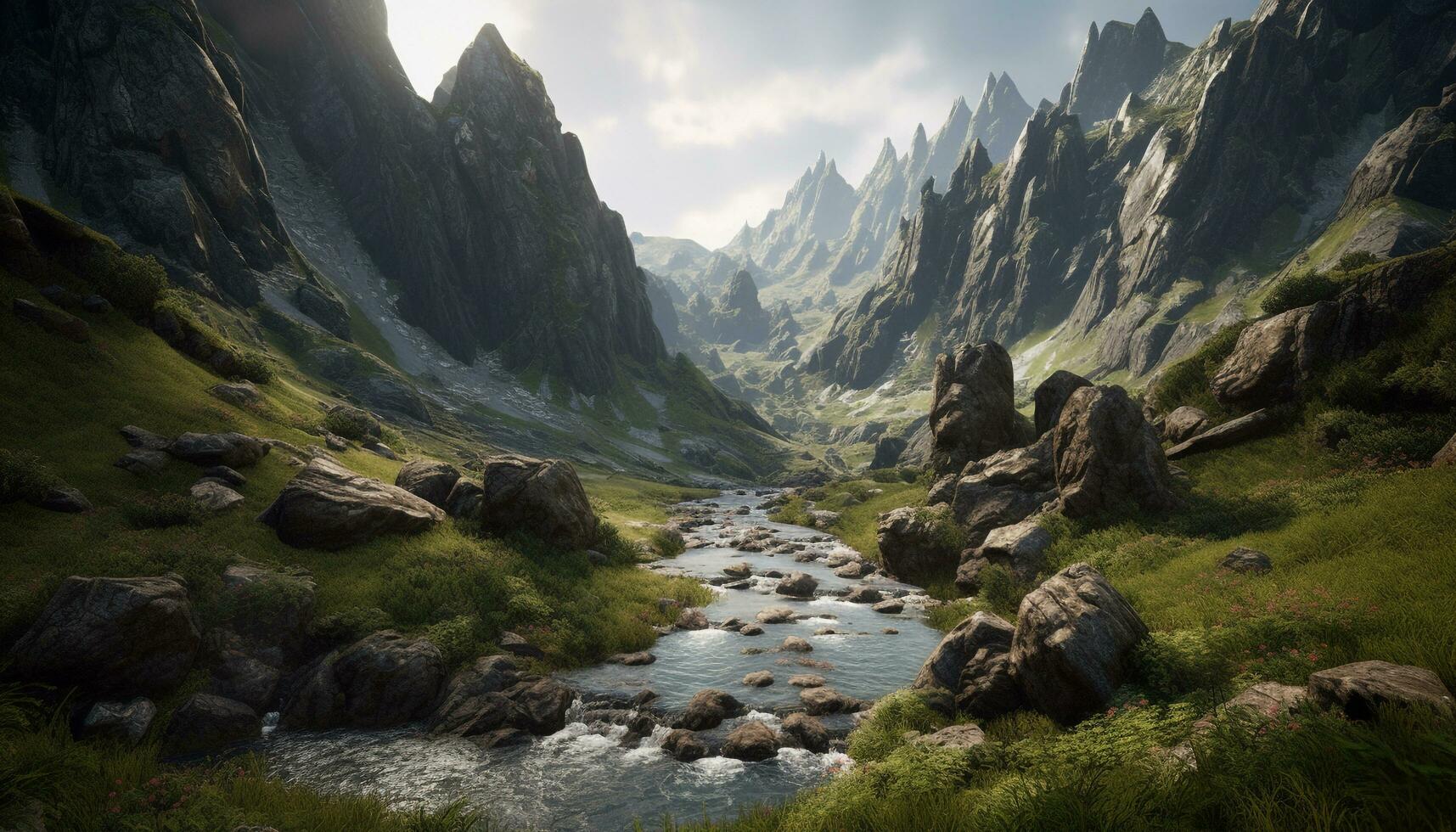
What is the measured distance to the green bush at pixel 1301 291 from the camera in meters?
25.2

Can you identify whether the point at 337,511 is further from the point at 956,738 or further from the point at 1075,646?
the point at 1075,646

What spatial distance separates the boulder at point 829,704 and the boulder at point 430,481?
2348 cm

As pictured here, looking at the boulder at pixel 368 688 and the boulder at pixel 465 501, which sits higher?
the boulder at pixel 465 501

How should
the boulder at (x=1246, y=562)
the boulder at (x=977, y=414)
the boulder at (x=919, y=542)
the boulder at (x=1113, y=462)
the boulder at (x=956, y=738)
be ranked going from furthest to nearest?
the boulder at (x=977, y=414) < the boulder at (x=919, y=542) < the boulder at (x=1113, y=462) < the boulder at (x=1246, y=562) < the boulder at (x=956, y=738)

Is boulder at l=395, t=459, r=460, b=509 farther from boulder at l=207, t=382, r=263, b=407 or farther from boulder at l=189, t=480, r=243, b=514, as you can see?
boulder at l=207, t=382, r=263, b=407

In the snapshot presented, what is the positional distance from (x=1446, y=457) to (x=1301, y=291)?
13713 mm

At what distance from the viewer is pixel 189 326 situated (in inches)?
1326

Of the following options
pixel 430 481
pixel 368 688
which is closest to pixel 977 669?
pixel 368 688

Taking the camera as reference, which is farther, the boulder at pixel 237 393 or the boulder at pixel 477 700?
the boulder at pixel 237 393

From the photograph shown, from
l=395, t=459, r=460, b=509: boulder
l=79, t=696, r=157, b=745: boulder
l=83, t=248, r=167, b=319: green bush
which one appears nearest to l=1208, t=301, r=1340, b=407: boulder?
l=395, t=459, r=460, b=509: boulder

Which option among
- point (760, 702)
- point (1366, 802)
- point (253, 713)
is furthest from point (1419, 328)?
point (253, 713)

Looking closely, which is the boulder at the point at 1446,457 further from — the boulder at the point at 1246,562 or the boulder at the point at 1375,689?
the boulder at the point at 1375,689

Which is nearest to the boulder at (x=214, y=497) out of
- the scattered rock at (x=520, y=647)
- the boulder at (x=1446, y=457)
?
the scattered rock at (x=520, y=647)

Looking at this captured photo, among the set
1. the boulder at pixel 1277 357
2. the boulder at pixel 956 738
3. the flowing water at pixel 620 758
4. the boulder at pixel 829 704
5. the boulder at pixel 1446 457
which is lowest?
the flowing water at pixel 620 758
